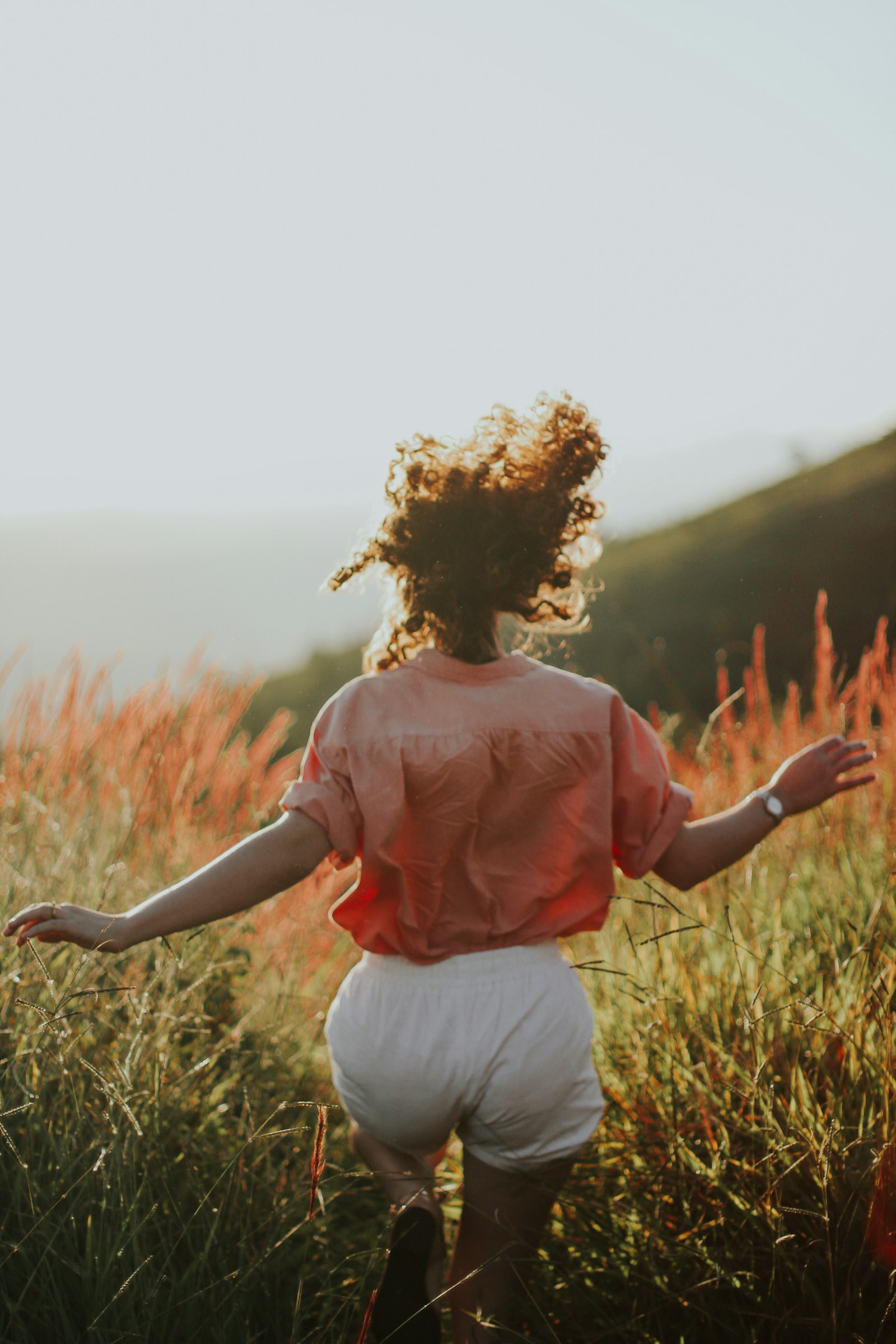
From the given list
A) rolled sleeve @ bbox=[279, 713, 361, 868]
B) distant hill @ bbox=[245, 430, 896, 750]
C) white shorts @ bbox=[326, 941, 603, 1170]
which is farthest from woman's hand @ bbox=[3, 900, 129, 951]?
distant hill @ bbox=[245, 430, 896, 750]

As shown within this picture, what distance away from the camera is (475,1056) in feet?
5.57

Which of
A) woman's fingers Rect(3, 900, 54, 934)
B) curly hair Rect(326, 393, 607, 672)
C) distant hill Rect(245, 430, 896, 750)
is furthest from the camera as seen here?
distant hill Rect(245, 430, 896, 750)

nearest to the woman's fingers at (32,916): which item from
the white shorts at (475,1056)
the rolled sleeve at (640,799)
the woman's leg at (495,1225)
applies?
the white shorts at (475,1056)

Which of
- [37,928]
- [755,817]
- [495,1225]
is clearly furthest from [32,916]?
[755,817]

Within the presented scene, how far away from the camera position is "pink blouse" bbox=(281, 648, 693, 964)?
1.72 metres

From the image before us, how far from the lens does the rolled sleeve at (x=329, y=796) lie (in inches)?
66.7

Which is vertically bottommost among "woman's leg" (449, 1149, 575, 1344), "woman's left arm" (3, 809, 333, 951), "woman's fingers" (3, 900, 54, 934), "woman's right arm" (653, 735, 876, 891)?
"woman's leg" (449, 1149, 575, 1344)

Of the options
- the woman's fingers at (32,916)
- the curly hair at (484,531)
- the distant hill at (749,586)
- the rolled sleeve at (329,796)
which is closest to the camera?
the woman's fingers at (32,916)

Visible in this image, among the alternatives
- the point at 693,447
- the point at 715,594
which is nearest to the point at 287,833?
the point at 715,594

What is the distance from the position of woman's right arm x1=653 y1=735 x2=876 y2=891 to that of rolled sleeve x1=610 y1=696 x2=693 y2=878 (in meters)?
0.03

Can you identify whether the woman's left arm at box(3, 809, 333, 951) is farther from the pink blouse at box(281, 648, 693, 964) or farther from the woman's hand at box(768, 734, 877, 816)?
the woman's hand at box(768, 734, 877, 816)

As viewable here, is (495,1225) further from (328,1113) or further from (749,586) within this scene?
(749,586)

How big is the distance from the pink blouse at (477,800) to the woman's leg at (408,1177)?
1.19ft

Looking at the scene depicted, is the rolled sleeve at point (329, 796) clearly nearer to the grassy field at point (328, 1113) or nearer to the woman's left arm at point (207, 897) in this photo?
the woman's left arm at point (207, 897)
